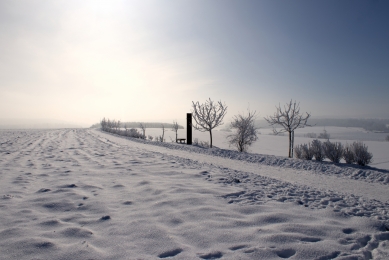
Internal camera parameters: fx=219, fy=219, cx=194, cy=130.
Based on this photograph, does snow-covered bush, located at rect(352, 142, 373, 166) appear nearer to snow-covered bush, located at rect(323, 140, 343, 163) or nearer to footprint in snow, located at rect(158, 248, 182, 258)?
snow-covered bush, located at rect(323, 140, 343, 163)

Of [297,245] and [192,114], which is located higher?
[192,114]

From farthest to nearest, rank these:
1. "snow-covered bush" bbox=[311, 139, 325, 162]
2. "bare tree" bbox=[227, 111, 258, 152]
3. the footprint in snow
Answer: "bare tree" bbox=[227, 111, 258, 152]
"snow-covered bush" bbox=[311, 139, 325, 162]
the footprint in snow

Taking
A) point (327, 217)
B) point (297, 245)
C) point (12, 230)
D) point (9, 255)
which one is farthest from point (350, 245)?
point (12, 230)

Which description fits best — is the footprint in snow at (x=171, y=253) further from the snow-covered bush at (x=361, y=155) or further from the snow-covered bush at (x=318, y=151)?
the snow-covered bush at (x=318, y=151)

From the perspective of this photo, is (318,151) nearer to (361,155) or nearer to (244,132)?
(361,155)

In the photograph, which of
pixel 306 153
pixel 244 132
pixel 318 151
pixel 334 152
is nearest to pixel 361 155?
pixel 334 152

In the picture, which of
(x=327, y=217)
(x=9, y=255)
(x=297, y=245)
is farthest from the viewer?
(x=327, y=217)

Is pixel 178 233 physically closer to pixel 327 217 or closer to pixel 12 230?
pixel 12 230

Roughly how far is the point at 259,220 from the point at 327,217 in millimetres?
1198

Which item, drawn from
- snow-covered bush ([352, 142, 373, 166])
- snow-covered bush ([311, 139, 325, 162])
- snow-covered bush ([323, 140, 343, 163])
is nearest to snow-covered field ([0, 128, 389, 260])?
snow-covered bush ([352, 142, 373, 166])

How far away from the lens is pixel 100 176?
6.05 metres

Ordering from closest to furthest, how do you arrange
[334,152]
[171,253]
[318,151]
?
[171,253], [334,152], [318,151]

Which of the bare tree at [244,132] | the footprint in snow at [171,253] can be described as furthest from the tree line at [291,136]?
the footprint in snow at [171,253]

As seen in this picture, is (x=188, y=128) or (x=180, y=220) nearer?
(x=180, y=220)
